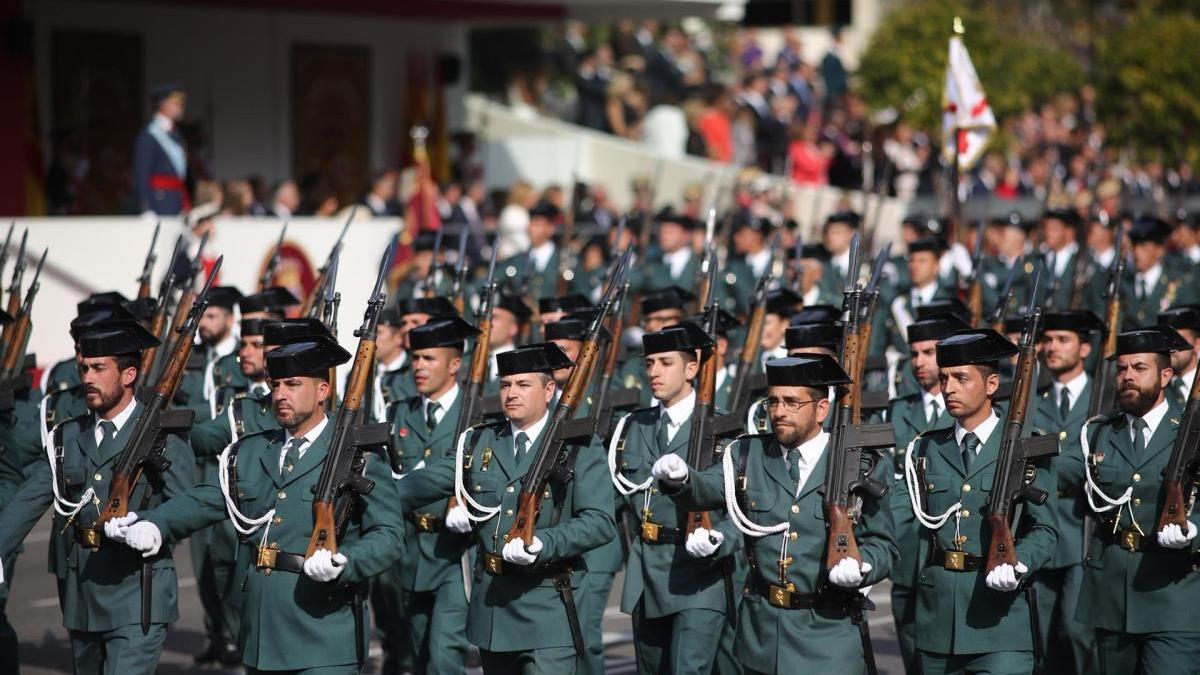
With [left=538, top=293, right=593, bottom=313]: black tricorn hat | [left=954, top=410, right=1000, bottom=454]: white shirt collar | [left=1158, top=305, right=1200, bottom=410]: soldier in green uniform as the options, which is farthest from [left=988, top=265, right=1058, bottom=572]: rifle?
[left=538, top=293, right=593, bottom=313]: black tricorn hat

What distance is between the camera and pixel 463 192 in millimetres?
20328

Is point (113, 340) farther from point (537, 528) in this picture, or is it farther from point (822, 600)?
point (822, 600)

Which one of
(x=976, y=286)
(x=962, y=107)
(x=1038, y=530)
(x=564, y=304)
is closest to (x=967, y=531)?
(x=1038, y=530)

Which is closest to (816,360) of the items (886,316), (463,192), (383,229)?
(886,316)

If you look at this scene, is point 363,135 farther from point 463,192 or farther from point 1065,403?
point 1065,403

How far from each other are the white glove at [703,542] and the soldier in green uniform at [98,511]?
6.64 ft

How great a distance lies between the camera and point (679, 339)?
8414 millimetres

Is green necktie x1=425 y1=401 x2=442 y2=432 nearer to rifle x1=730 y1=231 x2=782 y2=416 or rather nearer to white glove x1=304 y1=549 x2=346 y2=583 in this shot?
rifle x1=730 y1=231 x2=782 y2=416

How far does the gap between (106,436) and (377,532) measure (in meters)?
1.44

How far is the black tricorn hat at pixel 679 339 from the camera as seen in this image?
8406 millimetres

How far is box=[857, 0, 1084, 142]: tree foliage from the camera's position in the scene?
26.4 metres

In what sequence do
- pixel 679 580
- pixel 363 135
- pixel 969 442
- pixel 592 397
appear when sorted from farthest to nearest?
pixel 363 135 < pixel 592 397 < pixel 679 580 < pixel 969 442

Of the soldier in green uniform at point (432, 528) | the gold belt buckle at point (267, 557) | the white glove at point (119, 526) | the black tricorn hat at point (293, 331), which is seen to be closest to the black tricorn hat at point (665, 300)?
the soldier in green uniform at point (432, 528)

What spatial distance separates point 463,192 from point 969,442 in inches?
519
